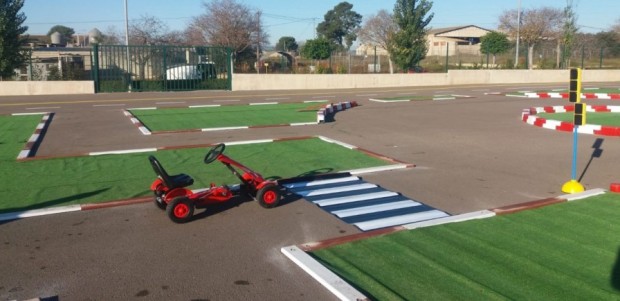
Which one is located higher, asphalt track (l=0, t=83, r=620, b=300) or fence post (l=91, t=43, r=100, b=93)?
fence post (l=91, t=43, r=100, b=93)

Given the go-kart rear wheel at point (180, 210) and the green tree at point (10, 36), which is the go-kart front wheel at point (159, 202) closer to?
the go-kart rear wheel at point (180, 210)

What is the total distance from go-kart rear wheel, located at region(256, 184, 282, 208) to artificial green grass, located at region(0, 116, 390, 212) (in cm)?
162

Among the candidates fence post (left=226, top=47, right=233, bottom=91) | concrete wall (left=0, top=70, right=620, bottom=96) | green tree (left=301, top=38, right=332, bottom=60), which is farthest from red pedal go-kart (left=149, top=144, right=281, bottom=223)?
green tree (left=301, top=38, right=332, bottom=60)

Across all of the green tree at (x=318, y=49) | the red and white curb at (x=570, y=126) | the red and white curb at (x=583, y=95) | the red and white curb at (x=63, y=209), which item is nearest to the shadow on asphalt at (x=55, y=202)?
the red and white curb at (x=63, y=209)

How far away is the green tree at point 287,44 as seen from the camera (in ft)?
263

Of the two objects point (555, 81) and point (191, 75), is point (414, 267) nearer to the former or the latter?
point (191, 75)

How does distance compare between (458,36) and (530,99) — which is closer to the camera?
(530,99)

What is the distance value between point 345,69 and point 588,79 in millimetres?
20296

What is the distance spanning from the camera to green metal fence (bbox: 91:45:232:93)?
2794 cm

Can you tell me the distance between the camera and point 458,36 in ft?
245

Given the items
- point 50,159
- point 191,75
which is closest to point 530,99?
point 191,75

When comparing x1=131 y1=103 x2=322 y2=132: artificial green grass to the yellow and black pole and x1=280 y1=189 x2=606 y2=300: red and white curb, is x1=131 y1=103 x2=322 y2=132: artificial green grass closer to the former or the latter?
the yellow and black pole

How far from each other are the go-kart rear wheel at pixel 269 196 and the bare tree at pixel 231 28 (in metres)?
35.7

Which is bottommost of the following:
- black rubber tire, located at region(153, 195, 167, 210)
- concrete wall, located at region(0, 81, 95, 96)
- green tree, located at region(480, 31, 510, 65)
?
black rubber tire, located at region(153, 195, 167, 210)
